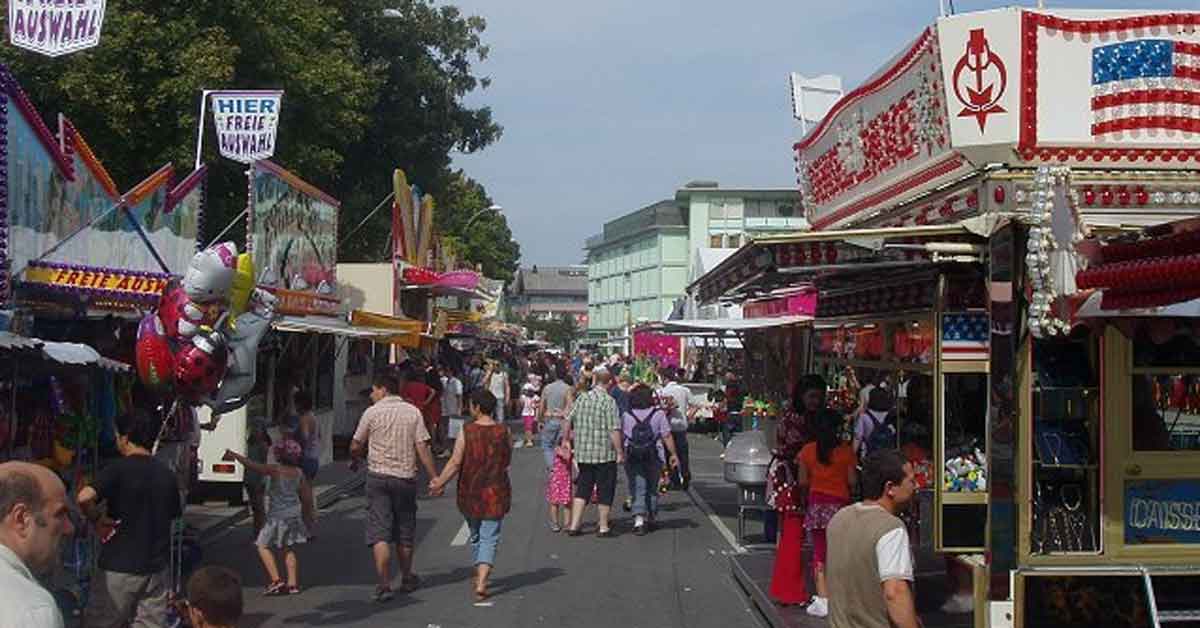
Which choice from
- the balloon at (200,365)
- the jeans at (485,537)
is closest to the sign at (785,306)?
the jeans at (485,537)

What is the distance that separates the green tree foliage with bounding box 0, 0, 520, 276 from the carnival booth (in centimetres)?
1585

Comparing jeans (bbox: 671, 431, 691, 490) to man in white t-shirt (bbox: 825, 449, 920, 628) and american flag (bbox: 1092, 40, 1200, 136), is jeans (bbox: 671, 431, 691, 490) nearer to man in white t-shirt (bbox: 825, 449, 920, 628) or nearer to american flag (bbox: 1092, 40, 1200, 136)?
american flag (bbox: 1092, 40, 1200, 136)

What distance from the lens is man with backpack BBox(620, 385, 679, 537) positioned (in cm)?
1472

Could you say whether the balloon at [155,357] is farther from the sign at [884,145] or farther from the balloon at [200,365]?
the sign at [884,145]

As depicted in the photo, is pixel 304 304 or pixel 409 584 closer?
pixel 409 584

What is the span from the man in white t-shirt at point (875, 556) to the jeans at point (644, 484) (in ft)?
30.0

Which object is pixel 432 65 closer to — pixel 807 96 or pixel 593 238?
pixel 807 96

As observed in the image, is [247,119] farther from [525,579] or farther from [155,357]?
[155,357]

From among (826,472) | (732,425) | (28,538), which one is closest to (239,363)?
(826,472)

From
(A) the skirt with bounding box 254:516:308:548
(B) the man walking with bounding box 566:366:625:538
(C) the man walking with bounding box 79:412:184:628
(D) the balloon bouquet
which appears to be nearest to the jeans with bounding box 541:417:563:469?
(B) the man walking with bounding box 566:366:625:538

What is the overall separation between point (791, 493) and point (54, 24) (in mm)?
7186

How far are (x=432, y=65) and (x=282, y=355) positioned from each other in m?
17.0

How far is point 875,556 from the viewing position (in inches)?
212

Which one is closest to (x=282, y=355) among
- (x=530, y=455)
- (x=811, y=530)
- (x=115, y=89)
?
Result: (x=115, y=89)
